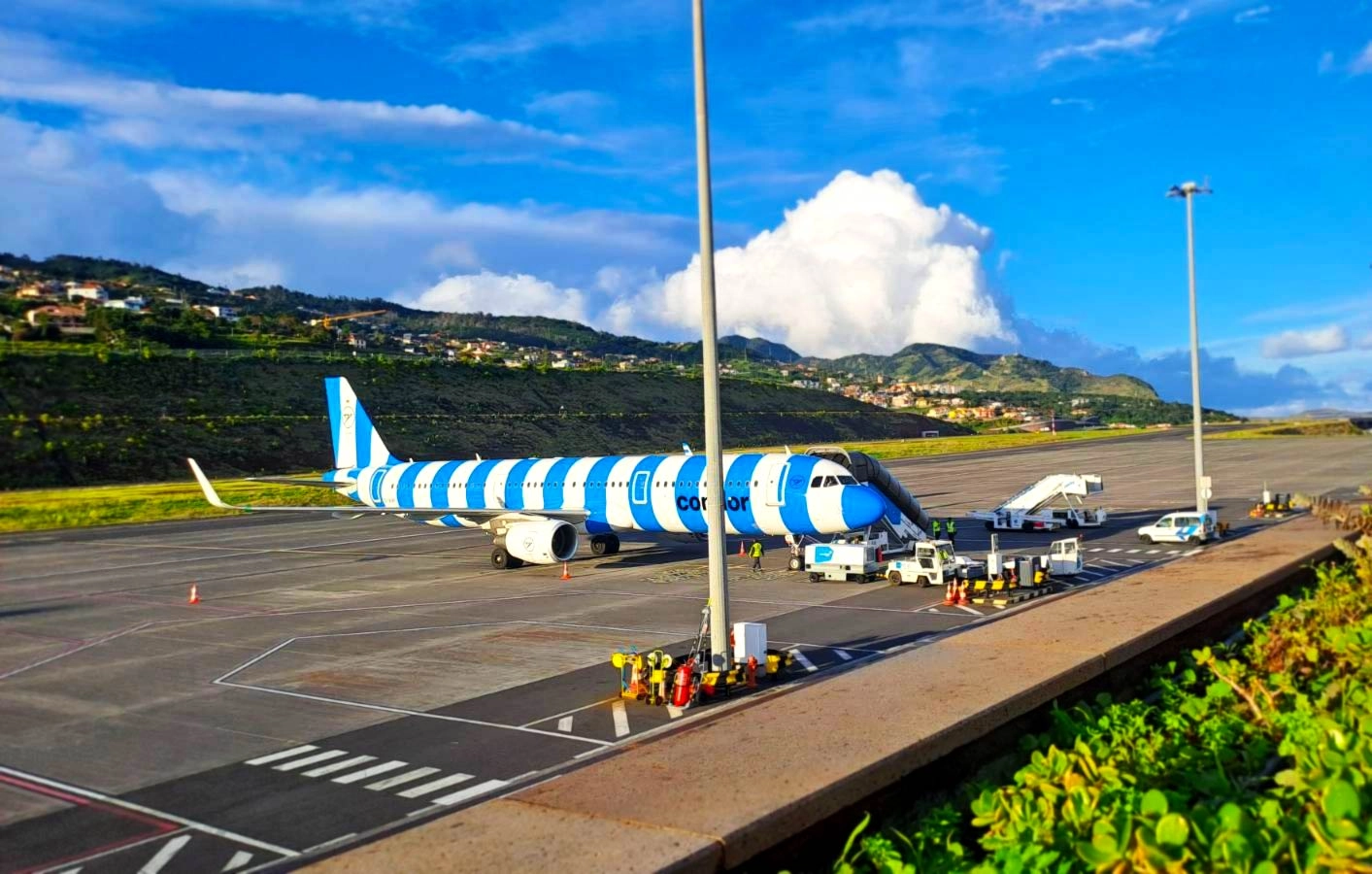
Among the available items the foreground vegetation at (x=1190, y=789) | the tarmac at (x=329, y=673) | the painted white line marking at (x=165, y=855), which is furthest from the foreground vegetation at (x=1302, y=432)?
the painted white line marking at (x=165, y=855)

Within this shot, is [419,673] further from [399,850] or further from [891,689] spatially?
[399,850]

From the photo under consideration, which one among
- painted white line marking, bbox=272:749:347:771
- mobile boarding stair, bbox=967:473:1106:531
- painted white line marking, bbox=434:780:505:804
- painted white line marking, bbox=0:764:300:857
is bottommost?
painted white line marking, bbox=0:764:300:857

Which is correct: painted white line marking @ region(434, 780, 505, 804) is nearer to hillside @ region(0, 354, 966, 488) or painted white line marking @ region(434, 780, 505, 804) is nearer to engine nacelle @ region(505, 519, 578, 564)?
engine nacelle @ region(505, 519, 578, 564)

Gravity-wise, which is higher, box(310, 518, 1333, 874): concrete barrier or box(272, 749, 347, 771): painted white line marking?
box(310, 518, 1333, 874): concrete barrier

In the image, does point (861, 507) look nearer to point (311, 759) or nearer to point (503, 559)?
point (503, 559)

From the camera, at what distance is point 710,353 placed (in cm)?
1627

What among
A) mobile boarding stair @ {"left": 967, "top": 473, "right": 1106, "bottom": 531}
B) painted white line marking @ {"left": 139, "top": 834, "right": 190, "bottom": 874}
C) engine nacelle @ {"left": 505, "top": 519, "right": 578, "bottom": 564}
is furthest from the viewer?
mobile boarding stair @ {"left": 967, "top": 473, "right": 1106, "bottom": 531}

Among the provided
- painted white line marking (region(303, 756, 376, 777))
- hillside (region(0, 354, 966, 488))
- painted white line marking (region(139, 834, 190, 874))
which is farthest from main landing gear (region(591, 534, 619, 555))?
hillside (region(0, 354, 966, 488))

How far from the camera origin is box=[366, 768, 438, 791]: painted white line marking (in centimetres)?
1436

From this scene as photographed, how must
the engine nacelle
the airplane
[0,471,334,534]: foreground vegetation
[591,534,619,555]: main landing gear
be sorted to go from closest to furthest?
the airplane, the engine nacelle, [591,534,619,555]: main landing gear, [0,471,334,534]: foreground vegetation

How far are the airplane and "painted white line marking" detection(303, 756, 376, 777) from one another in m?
13.3

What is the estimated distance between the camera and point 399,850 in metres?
5.33

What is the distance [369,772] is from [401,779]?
0.67 m

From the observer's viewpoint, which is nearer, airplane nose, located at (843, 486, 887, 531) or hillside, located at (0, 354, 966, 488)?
airplane nose, located at (843, 486, 887, 531)
